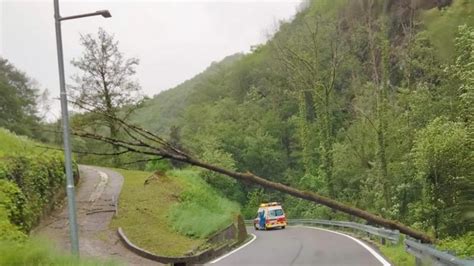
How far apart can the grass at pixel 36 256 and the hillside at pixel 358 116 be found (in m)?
11.0

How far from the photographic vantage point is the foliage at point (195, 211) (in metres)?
25.6

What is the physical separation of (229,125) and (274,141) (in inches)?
294

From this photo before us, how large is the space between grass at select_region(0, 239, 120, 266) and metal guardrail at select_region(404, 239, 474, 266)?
5.47 meters

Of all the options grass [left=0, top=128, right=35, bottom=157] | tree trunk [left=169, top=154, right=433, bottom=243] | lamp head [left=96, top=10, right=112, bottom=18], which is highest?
lamp head [left=96, top=10, right=112, bottom=18]

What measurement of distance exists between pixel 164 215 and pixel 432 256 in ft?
63.7

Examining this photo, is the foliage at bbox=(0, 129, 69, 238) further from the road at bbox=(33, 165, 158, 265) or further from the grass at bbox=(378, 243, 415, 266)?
the grass at bbox=(378, 243, 415, 266)

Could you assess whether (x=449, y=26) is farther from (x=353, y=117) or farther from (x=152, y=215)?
(x=353, y=117)

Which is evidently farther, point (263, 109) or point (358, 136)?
point (263, 109)

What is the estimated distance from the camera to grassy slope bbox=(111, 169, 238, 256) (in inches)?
870

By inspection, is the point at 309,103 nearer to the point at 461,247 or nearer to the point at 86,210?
the point at 86,210

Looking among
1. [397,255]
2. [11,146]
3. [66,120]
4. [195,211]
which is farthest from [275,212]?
[66,120]

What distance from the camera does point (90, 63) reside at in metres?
50.6

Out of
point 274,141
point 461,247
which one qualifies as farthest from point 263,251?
point 274,141

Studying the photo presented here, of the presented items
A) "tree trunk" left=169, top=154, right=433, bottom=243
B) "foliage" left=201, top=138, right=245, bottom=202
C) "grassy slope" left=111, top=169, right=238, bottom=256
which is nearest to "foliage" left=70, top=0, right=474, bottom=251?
"foliage" left=201, top=138, right=245, bottom=202
